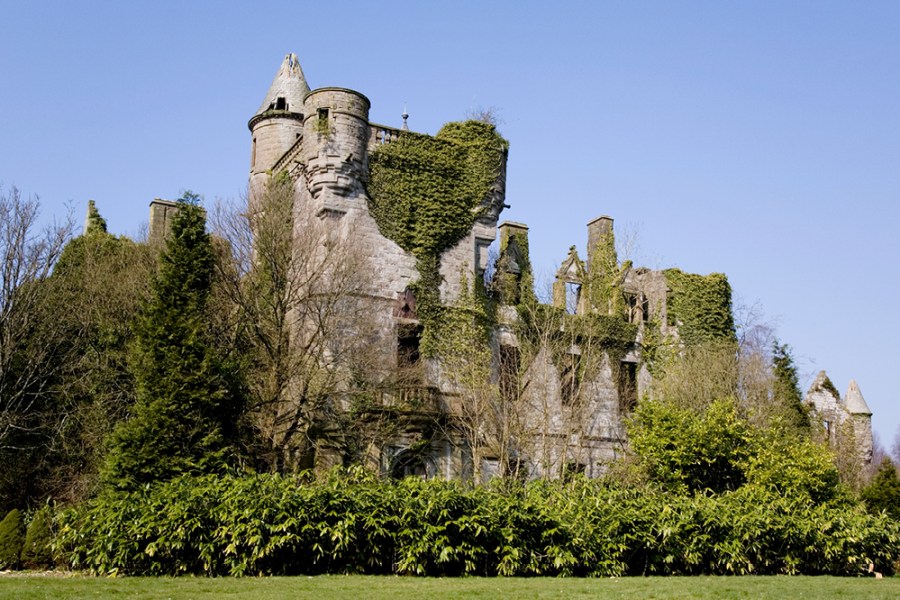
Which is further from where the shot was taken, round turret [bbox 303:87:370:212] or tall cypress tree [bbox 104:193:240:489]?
round turret [bbox 303:87:370:212]

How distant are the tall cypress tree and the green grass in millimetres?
2909

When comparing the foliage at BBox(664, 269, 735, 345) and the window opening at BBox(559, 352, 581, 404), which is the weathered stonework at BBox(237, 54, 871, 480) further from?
the foliage at BBox(664, 269, 735, 345)

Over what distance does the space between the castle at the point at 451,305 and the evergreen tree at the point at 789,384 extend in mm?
4201

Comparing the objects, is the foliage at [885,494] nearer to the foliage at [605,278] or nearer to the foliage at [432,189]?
the foliage at [605,278]

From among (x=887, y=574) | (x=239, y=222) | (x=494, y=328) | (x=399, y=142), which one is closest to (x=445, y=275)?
(x=494, y=328)

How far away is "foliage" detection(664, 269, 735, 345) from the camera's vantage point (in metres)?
31.6

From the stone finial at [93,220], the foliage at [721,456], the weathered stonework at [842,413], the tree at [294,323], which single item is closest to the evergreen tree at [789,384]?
the weathered stonework at [842,413]

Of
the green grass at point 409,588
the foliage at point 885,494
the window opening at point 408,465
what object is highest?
the window opening at point 408,465

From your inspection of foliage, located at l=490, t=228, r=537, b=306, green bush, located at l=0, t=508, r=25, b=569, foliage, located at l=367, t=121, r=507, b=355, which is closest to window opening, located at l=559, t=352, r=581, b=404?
foliage, located at l=490, t=228, r=537, b=306

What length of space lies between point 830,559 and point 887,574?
Result: 5.17 feet

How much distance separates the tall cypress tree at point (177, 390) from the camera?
55.6 ft

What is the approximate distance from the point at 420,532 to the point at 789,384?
20700mm

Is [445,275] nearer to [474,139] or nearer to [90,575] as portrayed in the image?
[474,139]

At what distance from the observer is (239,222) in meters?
23.9
